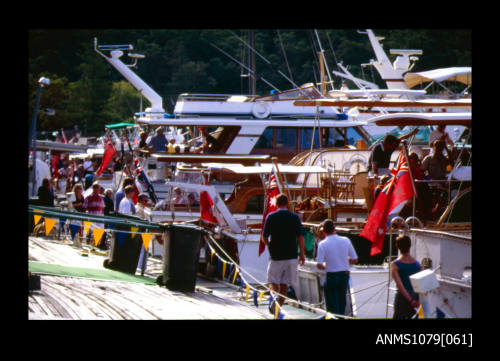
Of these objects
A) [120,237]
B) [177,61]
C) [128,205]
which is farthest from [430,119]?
[177,61]

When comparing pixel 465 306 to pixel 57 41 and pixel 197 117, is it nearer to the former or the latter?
pixel 197 117

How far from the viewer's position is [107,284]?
42.6 feet

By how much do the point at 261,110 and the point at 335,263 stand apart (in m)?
13.5

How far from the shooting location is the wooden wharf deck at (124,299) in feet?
34.4

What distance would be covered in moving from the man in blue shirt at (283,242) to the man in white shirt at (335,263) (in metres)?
0.56

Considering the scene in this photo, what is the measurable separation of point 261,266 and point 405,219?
129 inches

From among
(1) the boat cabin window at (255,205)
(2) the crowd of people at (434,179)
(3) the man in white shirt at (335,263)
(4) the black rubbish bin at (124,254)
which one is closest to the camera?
(3) the man in white shirt at (335,263)

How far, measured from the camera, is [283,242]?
37.7 ft

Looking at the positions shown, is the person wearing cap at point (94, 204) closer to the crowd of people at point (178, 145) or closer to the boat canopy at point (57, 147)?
the crowd of people at point (178, 145)

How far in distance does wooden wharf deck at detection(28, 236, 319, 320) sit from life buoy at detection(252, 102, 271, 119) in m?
9.09

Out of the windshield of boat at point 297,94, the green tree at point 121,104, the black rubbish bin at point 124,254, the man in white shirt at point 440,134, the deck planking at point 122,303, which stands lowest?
the deck planking at point 122,303

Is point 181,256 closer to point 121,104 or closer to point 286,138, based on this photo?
point 286,138

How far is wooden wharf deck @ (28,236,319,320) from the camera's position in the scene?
413 inches

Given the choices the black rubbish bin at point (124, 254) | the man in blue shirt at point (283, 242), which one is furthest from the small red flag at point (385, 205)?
the black rubbish bin at point (124, 254)
